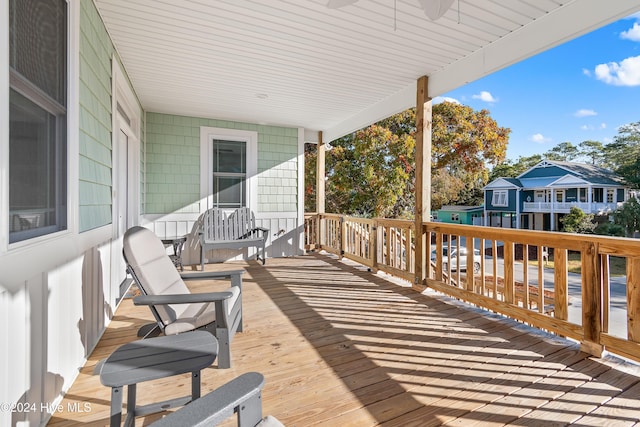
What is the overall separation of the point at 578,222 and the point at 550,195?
1736 mm

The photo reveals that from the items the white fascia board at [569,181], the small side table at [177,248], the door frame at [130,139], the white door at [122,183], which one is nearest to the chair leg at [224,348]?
the door frame at [130,139]

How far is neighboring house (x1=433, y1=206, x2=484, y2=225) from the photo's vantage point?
12438 mm

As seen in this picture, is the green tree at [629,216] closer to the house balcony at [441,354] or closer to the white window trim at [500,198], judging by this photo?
the white window trim at [500,198]

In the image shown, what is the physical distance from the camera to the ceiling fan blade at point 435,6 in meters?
2.09

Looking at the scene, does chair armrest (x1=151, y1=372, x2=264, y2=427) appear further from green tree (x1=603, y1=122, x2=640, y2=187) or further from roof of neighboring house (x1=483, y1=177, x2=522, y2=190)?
roof of neighboring house (x1=483, y1=177, x2=522, y2=190)

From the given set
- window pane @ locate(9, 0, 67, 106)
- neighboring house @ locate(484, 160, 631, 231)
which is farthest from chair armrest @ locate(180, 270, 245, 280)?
neighboring house @ locate(484, 160, 631, 231)

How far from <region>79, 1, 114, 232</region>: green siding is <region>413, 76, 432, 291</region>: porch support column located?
349 centimetres

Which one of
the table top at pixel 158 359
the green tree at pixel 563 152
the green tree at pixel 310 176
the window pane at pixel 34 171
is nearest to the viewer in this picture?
the table top at pixel 158 359

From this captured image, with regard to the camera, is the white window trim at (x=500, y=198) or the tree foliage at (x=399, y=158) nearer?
the tree foliage at (x=399, y=158)

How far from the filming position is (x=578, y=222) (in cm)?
887

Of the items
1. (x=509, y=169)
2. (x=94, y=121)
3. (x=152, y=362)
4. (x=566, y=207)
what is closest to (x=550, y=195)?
(x=566, y=207)

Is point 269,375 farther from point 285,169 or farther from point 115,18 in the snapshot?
point 285,169

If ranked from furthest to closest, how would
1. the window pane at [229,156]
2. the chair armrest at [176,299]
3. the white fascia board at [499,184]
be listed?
1. the white fascia board at [499,184]
2. the window pane at [229,156]
3. the chair armrest at [176,299]

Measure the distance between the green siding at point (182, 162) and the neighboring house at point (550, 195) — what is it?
852 cm
